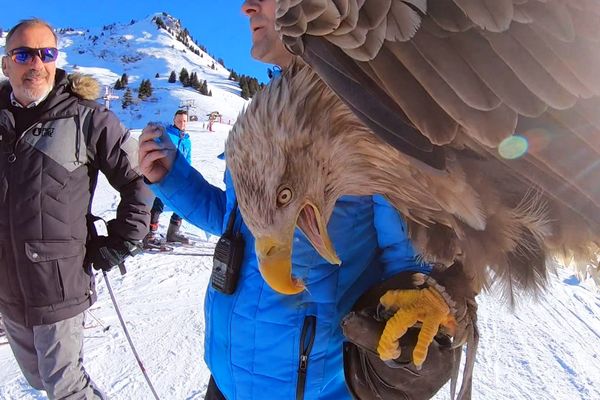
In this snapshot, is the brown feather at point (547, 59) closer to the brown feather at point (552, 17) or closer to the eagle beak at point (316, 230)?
the brown feather at point (552, 17)

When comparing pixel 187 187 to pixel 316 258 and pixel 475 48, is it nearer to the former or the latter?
pixel 316 258

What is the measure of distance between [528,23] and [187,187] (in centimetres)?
149

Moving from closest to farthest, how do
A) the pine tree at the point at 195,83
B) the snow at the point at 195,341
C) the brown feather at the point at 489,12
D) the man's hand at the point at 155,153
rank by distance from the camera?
the brown feather at the point at 489,12 < the man's hand at the point at 155,153 < the snow at the point at 195,341 < the pine tree at the point at 195,83

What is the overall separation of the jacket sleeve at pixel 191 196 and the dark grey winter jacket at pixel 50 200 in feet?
3.08

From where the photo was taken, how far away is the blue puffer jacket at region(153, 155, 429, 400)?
1.75 metres

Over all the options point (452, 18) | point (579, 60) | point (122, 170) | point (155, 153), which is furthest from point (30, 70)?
point (579, 60)

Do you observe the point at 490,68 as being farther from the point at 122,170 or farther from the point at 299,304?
the point at 122,170

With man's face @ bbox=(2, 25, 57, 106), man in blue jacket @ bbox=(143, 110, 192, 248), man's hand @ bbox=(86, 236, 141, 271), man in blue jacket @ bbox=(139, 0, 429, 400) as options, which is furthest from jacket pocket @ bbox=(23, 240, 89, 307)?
man in blue jacket @ bbox=(143, 110, 192, 248)

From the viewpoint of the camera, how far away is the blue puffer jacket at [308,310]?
5.73 feet

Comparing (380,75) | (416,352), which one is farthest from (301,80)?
(416,352)

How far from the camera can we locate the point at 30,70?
113 inches

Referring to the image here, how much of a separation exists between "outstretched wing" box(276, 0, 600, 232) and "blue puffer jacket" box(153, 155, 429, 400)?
0.51 metres

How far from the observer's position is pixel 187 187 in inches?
86.9

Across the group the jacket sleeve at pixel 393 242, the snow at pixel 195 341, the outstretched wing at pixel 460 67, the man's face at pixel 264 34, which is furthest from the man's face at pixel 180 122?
the outstretched wing at pixel 460 67
